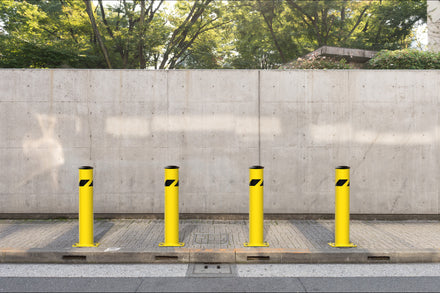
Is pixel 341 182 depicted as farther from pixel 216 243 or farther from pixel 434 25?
pixel 434 25

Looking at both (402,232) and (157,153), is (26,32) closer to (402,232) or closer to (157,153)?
(157,153)

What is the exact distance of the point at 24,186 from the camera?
6.18 metres

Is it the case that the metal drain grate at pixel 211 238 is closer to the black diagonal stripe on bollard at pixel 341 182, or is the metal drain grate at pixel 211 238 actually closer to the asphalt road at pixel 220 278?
the asphalt road at pixel 220 278

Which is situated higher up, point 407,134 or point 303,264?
point 407,134

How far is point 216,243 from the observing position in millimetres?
4656

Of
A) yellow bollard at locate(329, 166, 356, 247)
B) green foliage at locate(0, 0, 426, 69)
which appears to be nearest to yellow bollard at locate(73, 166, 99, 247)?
yellow bollard at locate(329, 166, 356, 247)

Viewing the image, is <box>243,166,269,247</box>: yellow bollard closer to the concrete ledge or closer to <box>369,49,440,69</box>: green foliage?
the concrete ledge

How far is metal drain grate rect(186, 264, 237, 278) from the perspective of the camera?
3875 millimetres

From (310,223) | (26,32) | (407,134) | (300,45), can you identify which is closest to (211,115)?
(310,223)

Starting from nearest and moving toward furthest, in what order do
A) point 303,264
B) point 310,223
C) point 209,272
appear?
point 209,272
point 303,264
point 310,223

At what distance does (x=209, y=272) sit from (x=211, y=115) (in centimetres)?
319

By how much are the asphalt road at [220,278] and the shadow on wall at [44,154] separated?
2378 millimetres

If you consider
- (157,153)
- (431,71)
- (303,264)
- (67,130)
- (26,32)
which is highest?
(26,32)

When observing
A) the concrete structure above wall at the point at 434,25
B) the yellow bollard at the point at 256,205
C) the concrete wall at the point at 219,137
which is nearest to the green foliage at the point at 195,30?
the concrete structure above wall at the point at 434,25
